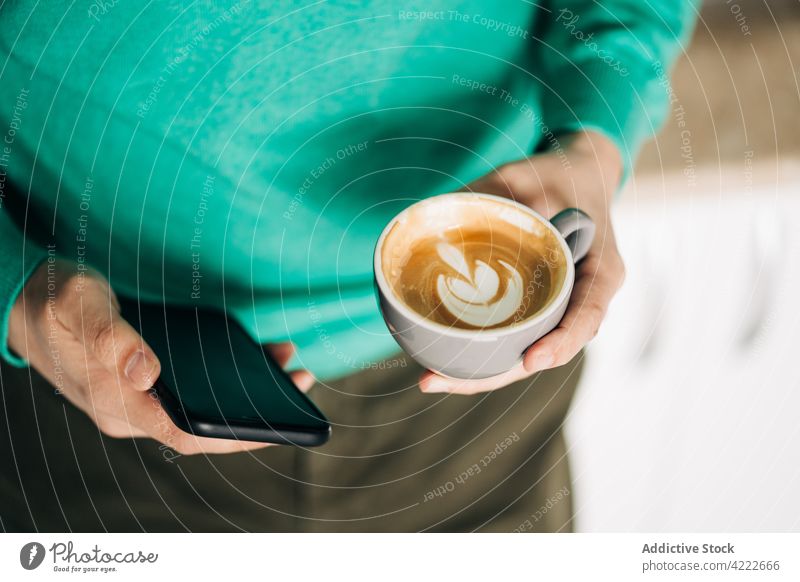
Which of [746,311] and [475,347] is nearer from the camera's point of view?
[475,347]

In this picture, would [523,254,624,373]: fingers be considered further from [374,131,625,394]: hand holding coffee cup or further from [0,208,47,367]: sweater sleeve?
[0,208,47,367]: sweater sleeve

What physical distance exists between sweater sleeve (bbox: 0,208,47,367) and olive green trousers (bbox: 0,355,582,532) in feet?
0.06

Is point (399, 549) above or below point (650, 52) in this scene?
below

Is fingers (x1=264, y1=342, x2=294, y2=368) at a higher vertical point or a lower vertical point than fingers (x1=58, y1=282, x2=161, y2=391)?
lower

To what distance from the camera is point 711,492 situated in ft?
1.12

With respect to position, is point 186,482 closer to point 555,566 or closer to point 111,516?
point 111,516

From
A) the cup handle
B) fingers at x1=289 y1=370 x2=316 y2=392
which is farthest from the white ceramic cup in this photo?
fingers at x1=289 y1=370 x2=316 y2=392

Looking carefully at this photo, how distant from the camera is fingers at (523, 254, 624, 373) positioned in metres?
0.28

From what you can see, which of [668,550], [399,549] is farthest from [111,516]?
[668,550]

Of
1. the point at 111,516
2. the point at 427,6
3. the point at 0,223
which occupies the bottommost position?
the point at 111,516

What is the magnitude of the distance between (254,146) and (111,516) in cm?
20

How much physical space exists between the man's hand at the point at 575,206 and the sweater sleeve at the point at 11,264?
21 cm

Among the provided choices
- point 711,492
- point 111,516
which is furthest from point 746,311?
point 111,516

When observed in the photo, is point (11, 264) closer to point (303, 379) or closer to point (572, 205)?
point (303, 379)
